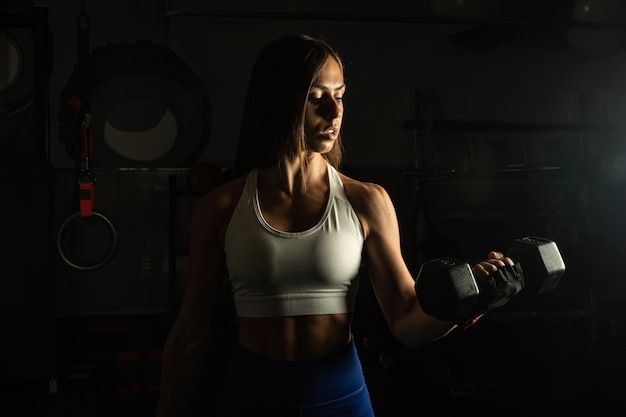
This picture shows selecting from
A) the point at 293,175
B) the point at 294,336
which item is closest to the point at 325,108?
the point at 293,175

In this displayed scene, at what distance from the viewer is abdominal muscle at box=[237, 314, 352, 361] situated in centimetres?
103

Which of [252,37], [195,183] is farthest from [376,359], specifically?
[252,37]

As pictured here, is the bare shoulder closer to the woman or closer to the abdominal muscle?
the woman

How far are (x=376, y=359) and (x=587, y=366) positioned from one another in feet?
4.14

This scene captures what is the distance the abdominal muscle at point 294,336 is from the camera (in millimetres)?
1033

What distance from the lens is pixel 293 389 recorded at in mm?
1011

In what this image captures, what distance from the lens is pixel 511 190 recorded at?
5.07 m

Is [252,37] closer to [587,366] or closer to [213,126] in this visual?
[213,126]

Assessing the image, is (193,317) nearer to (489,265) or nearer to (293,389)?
(293,389)

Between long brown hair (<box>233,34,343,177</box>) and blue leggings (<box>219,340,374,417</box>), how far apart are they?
35cm

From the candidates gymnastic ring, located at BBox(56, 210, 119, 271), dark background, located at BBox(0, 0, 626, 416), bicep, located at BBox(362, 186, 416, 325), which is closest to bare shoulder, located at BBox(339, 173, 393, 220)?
bicep, located at BBox(362, 186, 416, 325)

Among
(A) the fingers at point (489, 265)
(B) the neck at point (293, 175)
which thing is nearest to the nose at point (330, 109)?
(B) the neck at point (293, 175)

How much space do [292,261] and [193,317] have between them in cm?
22

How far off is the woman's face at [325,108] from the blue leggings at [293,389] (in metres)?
0.38
